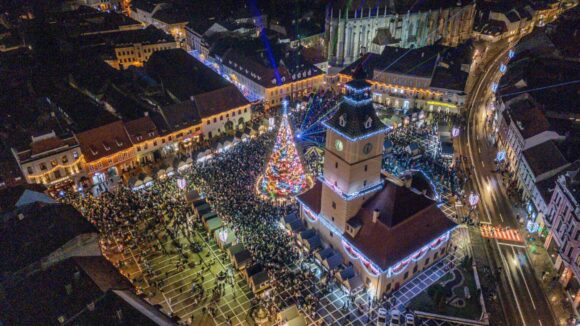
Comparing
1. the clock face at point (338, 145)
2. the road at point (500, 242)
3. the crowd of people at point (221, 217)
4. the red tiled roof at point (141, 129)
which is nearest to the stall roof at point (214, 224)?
the crowd of people at point (221, 217)

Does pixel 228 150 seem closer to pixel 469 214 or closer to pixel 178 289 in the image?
pixel 178 289

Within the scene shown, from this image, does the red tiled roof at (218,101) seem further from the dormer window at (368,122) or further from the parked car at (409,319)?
the parked car at (409,319)

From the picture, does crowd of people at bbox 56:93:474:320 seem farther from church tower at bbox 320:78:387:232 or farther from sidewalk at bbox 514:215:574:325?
sidewalk at bbox 514:215:574:325

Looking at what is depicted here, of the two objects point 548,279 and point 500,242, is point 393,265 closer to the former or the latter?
point 500,242

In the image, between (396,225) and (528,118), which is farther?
(528,118)

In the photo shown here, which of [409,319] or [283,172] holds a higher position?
[283,172]

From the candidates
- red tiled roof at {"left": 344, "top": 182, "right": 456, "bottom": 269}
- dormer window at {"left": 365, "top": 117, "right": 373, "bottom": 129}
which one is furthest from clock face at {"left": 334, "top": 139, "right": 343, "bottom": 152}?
red tiled roof at {"left": 344, "top": 182, "right": 456, "bottom": 269}

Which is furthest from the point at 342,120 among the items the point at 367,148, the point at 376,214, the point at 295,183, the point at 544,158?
the point at 544,158
